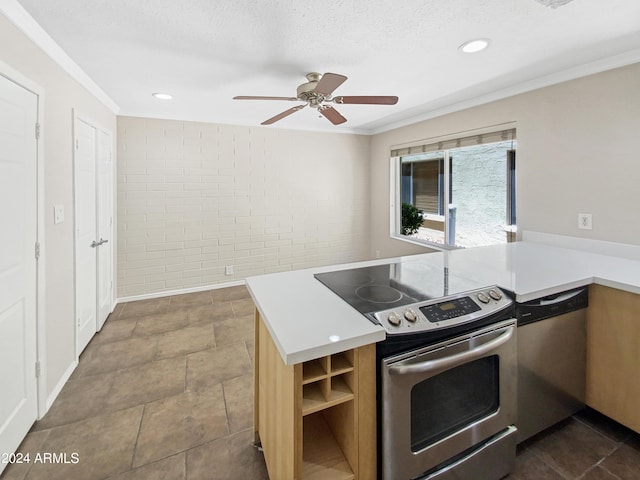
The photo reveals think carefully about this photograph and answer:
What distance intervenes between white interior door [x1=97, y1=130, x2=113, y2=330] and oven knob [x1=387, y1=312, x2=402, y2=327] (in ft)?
10.00

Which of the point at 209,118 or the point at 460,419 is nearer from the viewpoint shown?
the point at 460,419

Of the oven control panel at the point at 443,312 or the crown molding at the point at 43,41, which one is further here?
the crown molding at the point at 43,41

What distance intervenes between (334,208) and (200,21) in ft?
11.3

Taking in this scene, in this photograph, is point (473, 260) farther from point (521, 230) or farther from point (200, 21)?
point (200, 21)

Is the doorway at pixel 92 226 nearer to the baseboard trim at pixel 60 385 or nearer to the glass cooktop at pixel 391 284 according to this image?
the baseboard trim at pixel 60 385

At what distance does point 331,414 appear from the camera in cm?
129

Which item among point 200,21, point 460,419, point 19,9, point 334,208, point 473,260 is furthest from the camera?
point 334,208

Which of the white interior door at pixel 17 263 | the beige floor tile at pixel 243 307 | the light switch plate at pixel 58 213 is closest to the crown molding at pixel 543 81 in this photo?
the beige floor tile at pixel 243 307

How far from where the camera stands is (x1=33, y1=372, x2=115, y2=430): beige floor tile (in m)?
1.89

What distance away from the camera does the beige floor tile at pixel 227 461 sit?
5.06 feet

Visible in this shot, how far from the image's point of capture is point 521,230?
2949mm

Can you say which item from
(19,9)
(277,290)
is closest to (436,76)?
(277,290)

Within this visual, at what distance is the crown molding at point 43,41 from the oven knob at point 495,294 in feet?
9.09

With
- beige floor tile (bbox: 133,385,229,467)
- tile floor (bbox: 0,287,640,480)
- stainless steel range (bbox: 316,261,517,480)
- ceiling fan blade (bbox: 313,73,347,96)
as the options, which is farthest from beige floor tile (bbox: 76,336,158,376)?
ceiling fan blade (bbox: 313,73,347,96)
